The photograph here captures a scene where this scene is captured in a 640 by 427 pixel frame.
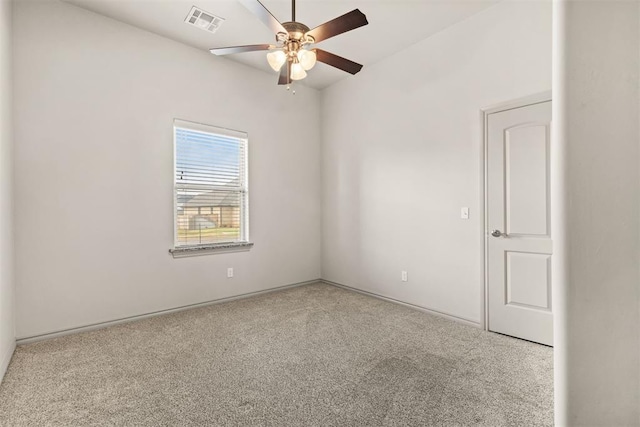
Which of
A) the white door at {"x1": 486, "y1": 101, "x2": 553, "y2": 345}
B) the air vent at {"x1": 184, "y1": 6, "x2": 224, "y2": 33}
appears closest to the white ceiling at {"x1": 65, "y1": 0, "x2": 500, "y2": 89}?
the air vent at {"x1": 184, "y1": 6, "x2": 224, "y2": 33}

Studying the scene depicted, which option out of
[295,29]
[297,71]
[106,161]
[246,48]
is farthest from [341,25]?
[106,161]

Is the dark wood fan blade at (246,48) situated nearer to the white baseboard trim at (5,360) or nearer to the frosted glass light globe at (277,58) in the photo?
the frosted glass light globe at (277,58)

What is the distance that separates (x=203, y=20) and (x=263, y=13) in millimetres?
1455

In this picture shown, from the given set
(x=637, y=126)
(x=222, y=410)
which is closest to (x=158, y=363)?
(x=222, y=410)

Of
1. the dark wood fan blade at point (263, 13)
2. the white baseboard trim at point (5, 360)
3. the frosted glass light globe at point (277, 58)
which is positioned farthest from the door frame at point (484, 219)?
the white baseboard trim at point (5, 360)

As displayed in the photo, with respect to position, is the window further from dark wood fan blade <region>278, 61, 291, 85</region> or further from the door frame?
the door frame

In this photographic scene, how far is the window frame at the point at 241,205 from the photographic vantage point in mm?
3533

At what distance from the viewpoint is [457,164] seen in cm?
326

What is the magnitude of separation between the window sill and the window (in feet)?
0.04

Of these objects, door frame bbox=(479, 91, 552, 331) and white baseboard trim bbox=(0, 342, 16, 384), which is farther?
door frame bbox=(479, 91, 552, 331)

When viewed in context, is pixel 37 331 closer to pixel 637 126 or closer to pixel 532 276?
pixel 637 126

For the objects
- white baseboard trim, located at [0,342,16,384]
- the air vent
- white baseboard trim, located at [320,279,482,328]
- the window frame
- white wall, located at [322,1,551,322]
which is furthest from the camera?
the window frame

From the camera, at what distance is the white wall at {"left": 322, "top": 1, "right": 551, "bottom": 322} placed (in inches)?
113

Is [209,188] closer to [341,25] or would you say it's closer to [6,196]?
[6,196]
